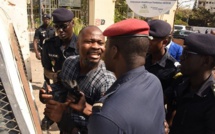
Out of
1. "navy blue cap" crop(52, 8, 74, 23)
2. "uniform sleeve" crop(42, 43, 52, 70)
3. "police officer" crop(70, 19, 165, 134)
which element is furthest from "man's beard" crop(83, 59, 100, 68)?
"uniform sleeve" crop(42, 43, 52, 70)

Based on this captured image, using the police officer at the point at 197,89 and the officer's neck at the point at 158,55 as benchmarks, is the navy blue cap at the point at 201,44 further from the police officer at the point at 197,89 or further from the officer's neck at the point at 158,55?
the officer's neck at the point at 158,55

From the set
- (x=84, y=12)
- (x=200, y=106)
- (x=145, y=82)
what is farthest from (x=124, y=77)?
(x=84, y=12)

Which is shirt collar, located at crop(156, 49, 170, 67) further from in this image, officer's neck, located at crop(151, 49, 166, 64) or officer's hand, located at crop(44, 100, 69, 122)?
officer's hand, located at crop(44, 100, 69, 122)

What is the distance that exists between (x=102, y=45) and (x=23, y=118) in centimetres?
111

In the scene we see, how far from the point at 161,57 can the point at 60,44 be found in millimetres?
1289

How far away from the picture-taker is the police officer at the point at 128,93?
1.01 metres

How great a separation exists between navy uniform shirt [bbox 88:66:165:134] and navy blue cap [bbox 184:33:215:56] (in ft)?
2.17

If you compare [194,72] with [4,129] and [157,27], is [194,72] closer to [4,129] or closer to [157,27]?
[157,27]

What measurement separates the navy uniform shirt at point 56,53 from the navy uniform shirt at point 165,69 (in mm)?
1001

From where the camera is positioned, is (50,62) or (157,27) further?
(50,62)

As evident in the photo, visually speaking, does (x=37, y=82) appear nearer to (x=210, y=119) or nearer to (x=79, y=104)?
(x=79, y=104)

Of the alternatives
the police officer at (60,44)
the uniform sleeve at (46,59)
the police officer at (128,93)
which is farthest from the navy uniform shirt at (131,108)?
the uniform sleeve at (46,59)

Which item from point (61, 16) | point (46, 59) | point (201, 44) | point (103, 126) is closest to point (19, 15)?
point (46, 59)

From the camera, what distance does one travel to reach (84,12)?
356 inches
